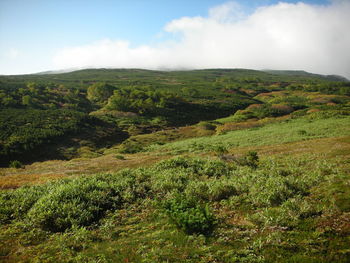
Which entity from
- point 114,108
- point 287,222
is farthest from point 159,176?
point 114,108

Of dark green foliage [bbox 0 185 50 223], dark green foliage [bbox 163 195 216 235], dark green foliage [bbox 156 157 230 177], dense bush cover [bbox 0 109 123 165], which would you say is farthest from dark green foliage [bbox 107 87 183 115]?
dark green foliage [bbox 163 195 216 235]

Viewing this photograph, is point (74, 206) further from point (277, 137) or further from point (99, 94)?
point (99, 94)

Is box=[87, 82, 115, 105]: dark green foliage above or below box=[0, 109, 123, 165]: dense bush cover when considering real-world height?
above

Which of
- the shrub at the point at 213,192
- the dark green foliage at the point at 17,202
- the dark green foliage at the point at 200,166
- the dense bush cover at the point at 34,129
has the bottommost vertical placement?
the dense bush cover at the point at 34,129

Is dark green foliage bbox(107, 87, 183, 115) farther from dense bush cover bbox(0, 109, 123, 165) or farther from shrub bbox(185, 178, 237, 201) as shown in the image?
shrub bbox(185, 178, 237, 201)

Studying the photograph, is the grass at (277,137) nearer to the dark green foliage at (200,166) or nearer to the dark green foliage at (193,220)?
the dark green foliage at (200,166)

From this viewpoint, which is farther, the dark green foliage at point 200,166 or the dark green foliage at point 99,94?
the dark green foliage at point 99,94

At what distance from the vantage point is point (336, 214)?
284 inches

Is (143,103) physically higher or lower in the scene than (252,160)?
higher

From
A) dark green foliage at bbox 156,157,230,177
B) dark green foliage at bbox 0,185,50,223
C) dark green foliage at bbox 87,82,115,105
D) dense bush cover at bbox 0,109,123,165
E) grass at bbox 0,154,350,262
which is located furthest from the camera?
dark green foliage at bbox 87,82,115,105

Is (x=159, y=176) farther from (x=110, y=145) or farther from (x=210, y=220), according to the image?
(x=110, y=145)

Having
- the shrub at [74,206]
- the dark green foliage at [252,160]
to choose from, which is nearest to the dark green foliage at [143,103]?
the dark green foliage at [252,160]

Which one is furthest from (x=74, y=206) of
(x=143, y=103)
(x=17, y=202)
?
(x=143, y=103)

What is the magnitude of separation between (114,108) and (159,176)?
7514 cm
